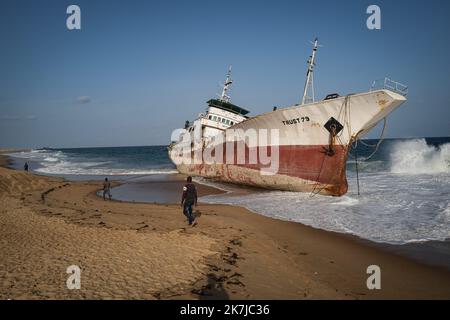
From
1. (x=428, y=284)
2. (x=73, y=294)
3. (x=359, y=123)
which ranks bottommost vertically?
(x=428, y=284)

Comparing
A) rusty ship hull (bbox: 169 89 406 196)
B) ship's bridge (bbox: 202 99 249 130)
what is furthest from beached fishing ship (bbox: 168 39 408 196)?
ship's bridge (bbox: 202 99 249 130)

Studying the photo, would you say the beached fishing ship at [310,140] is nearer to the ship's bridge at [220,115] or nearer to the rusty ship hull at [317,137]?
the rusty ship hull at [317,137]

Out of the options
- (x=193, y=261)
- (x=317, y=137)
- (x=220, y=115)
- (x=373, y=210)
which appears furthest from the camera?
(x=220, y=115)

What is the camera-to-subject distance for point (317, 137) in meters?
15.2

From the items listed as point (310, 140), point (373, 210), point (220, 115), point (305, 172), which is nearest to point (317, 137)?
point (310, 140)

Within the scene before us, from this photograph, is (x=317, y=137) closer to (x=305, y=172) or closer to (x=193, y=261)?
(x=305, y=172)

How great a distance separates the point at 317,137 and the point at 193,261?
11093mm

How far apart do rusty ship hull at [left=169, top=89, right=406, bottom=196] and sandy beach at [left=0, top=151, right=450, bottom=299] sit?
224 inches

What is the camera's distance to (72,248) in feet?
22.6

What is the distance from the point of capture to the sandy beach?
4996 mm

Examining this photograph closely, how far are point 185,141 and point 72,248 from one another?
23.0 meters
